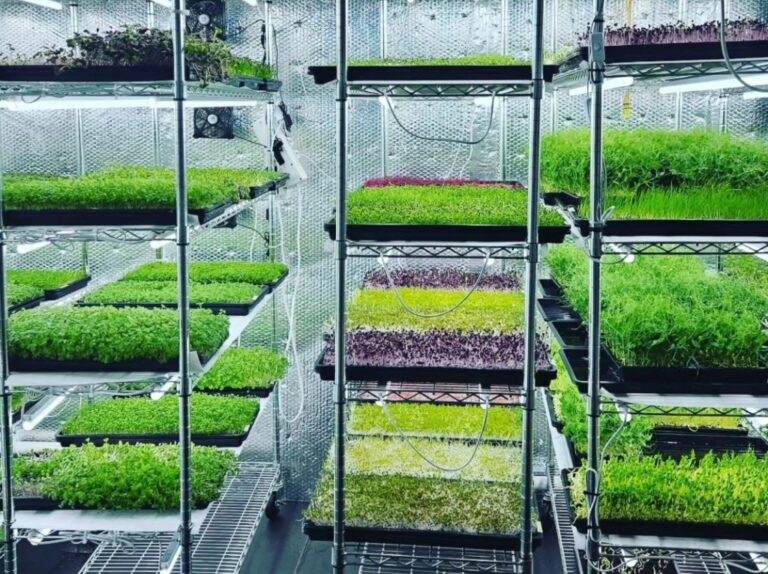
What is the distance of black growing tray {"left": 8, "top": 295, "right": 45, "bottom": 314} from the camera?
432 cm

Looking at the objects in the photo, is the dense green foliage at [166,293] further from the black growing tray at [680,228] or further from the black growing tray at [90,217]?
the black growing tray at [680,228]

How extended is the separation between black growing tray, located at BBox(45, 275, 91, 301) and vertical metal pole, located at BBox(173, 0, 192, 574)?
153 centimetres

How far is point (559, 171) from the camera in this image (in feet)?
12.9

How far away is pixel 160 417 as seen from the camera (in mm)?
4566

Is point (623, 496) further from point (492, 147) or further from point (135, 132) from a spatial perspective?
point (135, 132)

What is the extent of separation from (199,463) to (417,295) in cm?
141

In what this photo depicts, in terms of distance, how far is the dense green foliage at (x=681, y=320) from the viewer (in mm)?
3234

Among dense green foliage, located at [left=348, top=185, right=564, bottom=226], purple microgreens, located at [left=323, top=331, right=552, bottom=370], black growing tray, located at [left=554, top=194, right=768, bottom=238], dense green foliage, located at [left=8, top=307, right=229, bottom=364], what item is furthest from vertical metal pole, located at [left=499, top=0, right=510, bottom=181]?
dense green foliage, located at [left=8, top=307, right=229, bottom=364]

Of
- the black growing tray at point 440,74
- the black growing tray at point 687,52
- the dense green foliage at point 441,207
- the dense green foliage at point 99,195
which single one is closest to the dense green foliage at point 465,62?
the black growing tray at point 440,74

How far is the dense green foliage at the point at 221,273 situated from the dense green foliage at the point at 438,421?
97 cm

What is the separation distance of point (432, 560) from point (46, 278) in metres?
2.60

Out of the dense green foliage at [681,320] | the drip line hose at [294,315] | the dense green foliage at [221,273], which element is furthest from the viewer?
the drip line hose at [294,315]

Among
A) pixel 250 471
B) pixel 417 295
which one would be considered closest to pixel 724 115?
pixel 417 295

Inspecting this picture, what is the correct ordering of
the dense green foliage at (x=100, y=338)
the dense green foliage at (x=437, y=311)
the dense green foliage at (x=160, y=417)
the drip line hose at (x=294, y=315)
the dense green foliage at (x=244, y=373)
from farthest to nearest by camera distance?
the drip line hose at (x=294, y=315), the dense green foliage at (x=244, y=373), the dense green foliage at (x=160, y=417), the dense green foliage at (x=437, y=311), the dense green foliage at (x=100, y=338)
